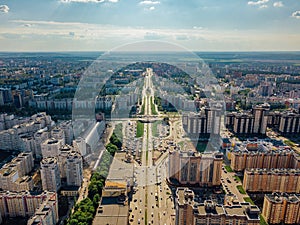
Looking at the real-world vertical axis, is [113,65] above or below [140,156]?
above

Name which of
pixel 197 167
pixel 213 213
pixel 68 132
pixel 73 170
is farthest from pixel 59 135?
pixel 213 213

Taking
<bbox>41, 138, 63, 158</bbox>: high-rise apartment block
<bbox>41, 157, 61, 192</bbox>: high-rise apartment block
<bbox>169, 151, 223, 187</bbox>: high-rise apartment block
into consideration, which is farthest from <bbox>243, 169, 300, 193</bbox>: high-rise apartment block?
<bbox>41, 138, 63, 158</bbox>: high-rise apartment block

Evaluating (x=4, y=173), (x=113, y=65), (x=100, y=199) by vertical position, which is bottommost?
(x=100, y=199)

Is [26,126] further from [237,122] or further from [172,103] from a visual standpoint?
[237,122]

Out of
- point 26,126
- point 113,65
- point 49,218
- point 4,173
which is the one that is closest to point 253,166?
point 49,218

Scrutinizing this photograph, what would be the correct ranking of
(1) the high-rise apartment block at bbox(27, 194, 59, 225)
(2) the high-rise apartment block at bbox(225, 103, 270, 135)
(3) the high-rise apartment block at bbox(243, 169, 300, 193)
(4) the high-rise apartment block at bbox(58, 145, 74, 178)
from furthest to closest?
(2) the high-rise apartment block at bbox(225, 103, 270, 135), (4) the high-rise apartment block at bbox(58, 145, 74, 178), (3) the high-rise apartment block at bbox(243, 169, 300, 193), (1) the high-rise apartment block at bbox(27, 194, 59, 225)

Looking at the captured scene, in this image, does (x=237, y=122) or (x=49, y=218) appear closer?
(x=49, y=218)

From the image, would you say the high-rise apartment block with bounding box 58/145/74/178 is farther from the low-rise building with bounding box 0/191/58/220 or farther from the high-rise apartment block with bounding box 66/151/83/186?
the low-rise building with bounding box 0/191/58/220
